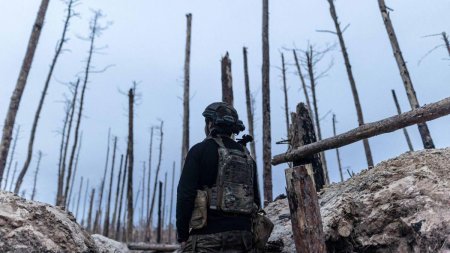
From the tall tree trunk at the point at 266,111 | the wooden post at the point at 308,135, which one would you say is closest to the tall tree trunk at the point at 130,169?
the tall tree trunk at the point at 266,111

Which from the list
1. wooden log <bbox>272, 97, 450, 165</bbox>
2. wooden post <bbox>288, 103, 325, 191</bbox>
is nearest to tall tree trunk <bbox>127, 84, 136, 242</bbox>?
wooden post <bbox>288, 103, 325, 191</bbox>

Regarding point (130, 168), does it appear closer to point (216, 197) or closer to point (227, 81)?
point (227, 81)

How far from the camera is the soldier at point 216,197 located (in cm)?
301

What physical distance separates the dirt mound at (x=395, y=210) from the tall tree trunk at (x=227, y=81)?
5.43m

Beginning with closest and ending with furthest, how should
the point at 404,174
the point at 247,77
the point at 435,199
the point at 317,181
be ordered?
the point at 435,199 → the point at 404,174 → the point at 317,181 → the point at 247,77

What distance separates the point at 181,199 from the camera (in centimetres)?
300

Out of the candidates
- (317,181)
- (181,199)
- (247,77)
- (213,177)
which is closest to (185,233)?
(181,199)

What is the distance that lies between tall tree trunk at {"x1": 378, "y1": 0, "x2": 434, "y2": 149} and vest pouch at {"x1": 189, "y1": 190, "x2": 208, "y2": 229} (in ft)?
27.2

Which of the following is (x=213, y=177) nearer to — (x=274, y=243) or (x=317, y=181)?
(x=274, y=243)

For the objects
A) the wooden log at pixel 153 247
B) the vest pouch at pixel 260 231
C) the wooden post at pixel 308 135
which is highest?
the wooden post at pixel 308 135

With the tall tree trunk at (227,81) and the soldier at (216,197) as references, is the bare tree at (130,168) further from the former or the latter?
the soldier at (216,197)

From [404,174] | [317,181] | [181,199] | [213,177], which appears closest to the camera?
[181,199]

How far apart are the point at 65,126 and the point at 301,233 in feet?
70.3

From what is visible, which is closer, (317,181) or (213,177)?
(213,177)
